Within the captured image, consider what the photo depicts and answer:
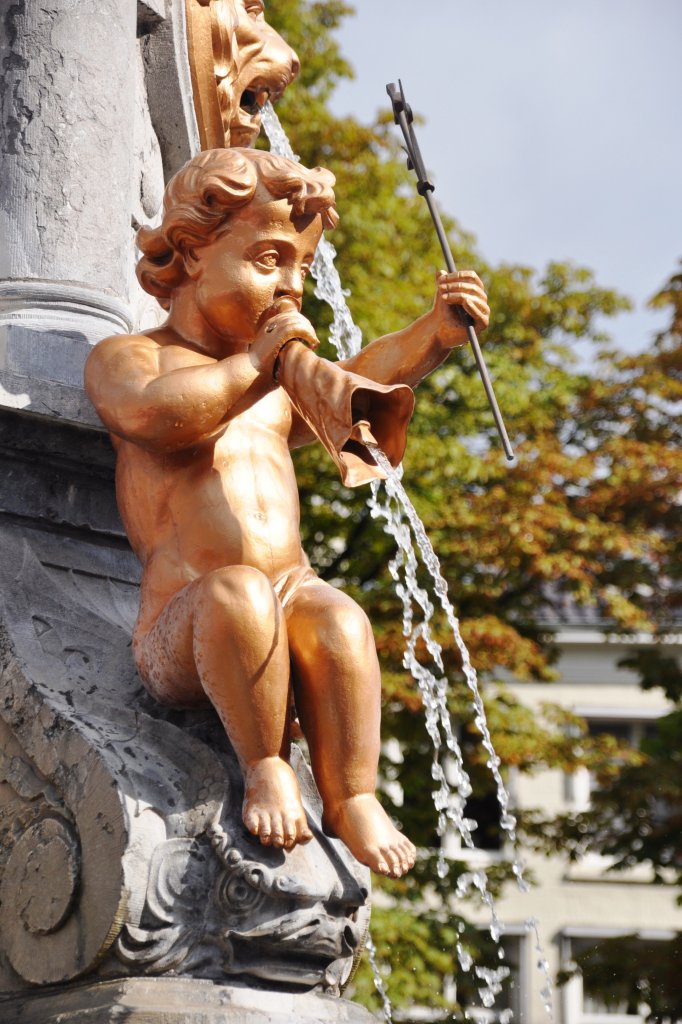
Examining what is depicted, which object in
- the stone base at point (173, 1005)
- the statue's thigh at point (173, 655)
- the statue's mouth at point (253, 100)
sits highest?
the statue's mouth at point (253, 100)

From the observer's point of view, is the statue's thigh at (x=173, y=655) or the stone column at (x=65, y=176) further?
the stone column at (x=65, y=176)

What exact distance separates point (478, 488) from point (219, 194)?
1003cm

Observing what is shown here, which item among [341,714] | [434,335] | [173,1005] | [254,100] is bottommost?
[173,1005]

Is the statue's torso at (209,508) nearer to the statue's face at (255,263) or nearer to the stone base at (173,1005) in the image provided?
the statue's face at (255,263)

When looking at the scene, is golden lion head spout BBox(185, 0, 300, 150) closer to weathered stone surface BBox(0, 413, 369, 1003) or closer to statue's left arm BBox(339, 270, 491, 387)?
statue's left arm BBox(339, 270, 491, 387)

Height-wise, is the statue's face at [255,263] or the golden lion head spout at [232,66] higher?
the golden lion head spout at [232,66]

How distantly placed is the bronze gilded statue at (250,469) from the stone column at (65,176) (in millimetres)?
278

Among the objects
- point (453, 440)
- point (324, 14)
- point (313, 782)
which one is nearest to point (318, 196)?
point (313, 782)

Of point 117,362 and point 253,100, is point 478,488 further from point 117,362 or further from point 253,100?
point 117,362

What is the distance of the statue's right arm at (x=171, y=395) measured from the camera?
3.32m

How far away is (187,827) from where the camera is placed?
314 centimetres

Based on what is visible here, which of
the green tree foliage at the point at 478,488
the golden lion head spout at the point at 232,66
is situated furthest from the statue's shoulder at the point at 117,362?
the green tree foliage at the point at 478,488

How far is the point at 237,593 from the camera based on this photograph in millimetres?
3125

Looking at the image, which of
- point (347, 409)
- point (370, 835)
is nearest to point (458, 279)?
point (347, 409)
